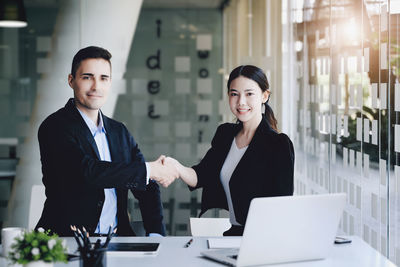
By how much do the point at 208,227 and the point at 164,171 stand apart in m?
0.43

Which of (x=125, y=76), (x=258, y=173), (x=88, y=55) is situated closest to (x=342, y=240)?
(x=258, y=173)

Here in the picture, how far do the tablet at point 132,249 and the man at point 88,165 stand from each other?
0.43 meters

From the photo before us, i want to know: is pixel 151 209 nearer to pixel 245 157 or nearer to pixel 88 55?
pixel 245 157

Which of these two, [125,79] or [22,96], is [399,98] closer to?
[125,79]

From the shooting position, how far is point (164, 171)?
366 centimetres

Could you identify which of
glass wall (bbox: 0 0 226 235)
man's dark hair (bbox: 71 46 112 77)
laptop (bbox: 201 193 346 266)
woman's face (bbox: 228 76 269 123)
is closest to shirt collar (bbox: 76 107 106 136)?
man's dark hair (bbox: 71 46 112 77)

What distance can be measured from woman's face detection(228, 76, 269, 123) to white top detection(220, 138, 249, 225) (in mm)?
179

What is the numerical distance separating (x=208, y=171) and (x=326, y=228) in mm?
1184

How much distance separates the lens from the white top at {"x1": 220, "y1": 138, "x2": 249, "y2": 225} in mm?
3271

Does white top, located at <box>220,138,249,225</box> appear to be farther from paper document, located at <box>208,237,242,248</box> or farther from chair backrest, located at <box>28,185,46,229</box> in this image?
chair backrest, located at <box>28,185,46,229</box>

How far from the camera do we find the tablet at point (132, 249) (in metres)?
2.57

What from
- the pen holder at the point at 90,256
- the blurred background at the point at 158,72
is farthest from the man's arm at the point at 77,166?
the blurred background at the point at 158,72

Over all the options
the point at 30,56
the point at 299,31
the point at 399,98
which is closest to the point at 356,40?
the point at 399,98

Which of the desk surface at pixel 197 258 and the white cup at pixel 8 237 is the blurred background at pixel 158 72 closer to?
the desk surface at pixel 197 258
